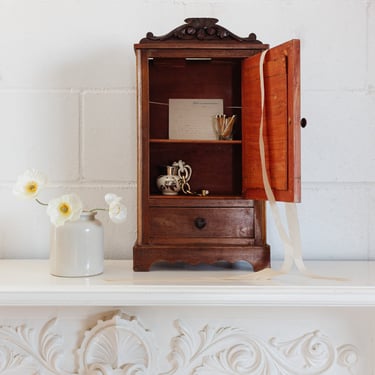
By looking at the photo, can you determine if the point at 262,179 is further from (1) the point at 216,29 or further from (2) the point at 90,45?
(2) the point at 90,45

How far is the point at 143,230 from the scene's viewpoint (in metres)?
1.12

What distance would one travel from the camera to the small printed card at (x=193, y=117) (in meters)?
1.21

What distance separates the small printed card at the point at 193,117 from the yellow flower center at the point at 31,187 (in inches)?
13.5

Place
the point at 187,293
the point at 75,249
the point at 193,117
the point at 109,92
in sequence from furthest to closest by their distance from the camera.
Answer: the point at 109,92, the point at 193,117, the point at 75,249, the point at 187,293

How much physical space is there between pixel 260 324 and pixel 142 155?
47cm

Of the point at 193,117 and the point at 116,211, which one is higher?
the point at 193,117

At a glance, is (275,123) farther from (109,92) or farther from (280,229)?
(109,92)

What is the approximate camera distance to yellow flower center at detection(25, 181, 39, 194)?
107 centimetres

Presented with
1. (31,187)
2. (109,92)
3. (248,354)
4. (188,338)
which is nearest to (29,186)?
(31,187)

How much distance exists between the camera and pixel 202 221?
1.13 metres

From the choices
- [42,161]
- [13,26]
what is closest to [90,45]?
[13,26]

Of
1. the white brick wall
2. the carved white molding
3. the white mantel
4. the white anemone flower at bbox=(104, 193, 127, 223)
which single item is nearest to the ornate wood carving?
the white brick wall

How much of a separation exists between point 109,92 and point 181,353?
2.27 feet

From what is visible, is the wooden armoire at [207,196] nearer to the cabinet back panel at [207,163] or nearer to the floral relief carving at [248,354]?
the cabinet back panel at [207,163]
